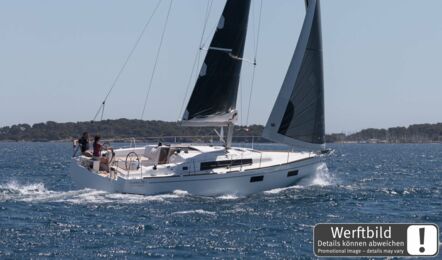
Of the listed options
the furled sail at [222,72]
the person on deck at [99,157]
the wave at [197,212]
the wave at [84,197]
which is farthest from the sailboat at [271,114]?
the wave at [197,212]

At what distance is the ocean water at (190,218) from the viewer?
61.4ft

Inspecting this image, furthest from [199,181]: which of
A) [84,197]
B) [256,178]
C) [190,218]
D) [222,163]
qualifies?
[190,218]

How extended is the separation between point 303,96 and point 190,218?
9.60 metres

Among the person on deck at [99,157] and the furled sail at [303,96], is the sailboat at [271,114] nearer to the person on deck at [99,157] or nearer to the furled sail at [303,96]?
the furled sail at [303,96]

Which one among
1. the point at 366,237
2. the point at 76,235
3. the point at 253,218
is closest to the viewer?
the point at 366,237

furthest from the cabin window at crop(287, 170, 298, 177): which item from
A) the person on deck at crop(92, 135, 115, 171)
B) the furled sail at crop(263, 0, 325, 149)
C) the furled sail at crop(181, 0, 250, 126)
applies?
the person on deck at crop(92, 135, 115, 171)

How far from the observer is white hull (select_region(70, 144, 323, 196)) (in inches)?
1075

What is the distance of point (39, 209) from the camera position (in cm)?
2483

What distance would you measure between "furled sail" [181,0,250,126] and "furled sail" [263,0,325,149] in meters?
2.00

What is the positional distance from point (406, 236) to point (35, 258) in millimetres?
8900

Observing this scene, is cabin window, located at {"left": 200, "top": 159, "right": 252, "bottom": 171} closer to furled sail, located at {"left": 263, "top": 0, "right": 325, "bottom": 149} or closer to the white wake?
the white wake

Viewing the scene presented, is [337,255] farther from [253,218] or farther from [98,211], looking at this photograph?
[98,211]

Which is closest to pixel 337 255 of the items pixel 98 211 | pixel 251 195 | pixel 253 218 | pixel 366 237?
pixel 366 237

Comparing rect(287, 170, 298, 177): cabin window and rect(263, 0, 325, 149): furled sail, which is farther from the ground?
rect(263, 0, 325, 149): furled sail
